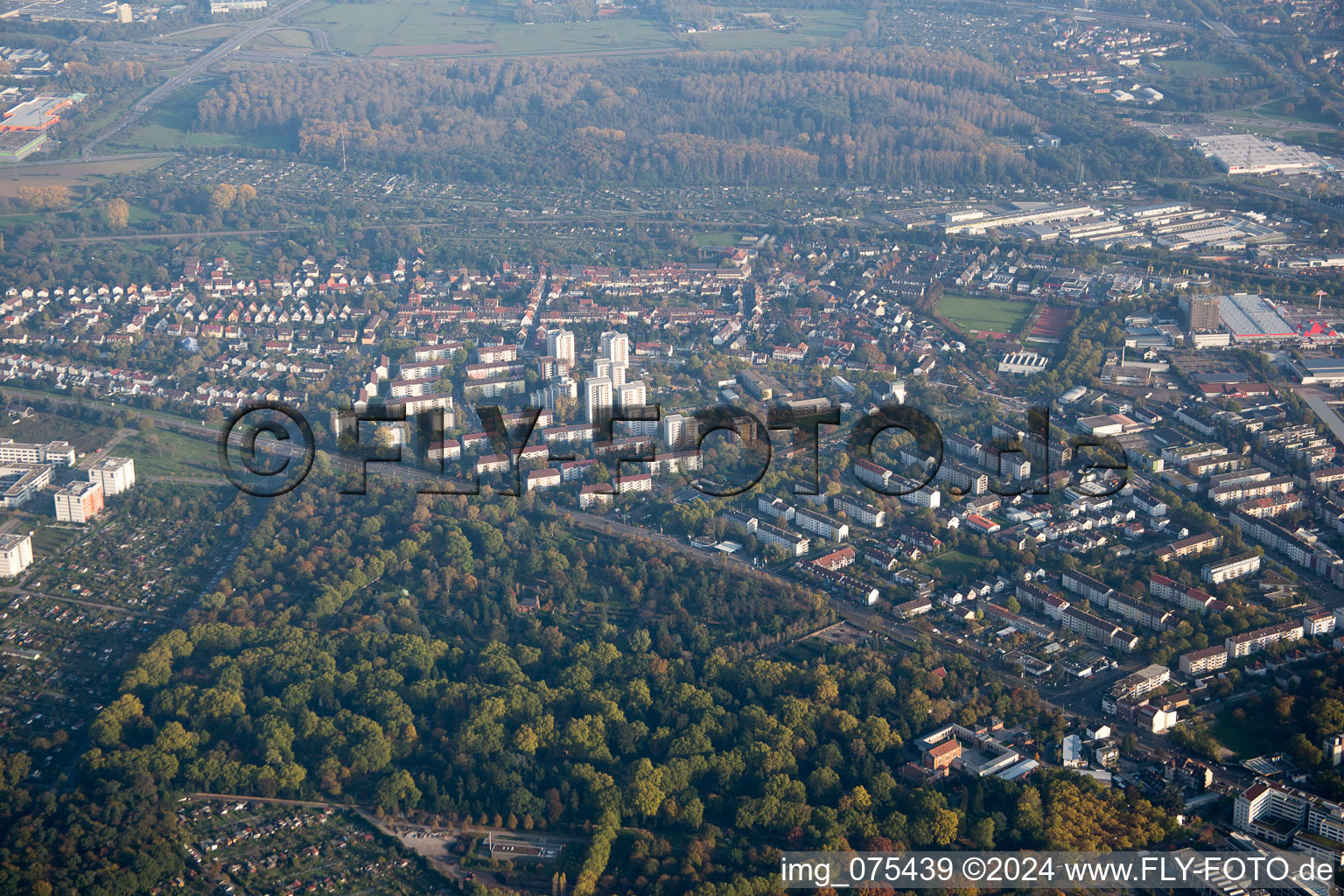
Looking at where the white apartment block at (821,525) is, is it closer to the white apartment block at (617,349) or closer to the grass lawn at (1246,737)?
the grass lawn at (1246,737)

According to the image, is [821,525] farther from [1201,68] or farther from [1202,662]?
[1201,68]

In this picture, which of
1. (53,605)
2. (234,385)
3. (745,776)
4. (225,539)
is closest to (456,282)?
(234,385)

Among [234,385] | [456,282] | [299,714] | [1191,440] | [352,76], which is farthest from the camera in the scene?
[352,76]

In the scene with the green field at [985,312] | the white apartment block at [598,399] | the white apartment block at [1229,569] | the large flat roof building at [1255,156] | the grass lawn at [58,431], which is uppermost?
the large flat roof building at [1255,156]

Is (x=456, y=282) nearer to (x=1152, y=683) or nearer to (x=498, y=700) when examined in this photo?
(x=498, y=700)

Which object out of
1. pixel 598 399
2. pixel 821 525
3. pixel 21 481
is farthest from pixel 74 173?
pixel 821 525

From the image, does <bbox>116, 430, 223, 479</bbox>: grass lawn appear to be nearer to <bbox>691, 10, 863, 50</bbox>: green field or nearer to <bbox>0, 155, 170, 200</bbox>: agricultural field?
<bbox>0, 155, 170, 200</bbox>: agricultural field

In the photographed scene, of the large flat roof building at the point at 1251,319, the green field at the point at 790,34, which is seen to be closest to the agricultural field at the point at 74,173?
the green field at the point at 790,34
